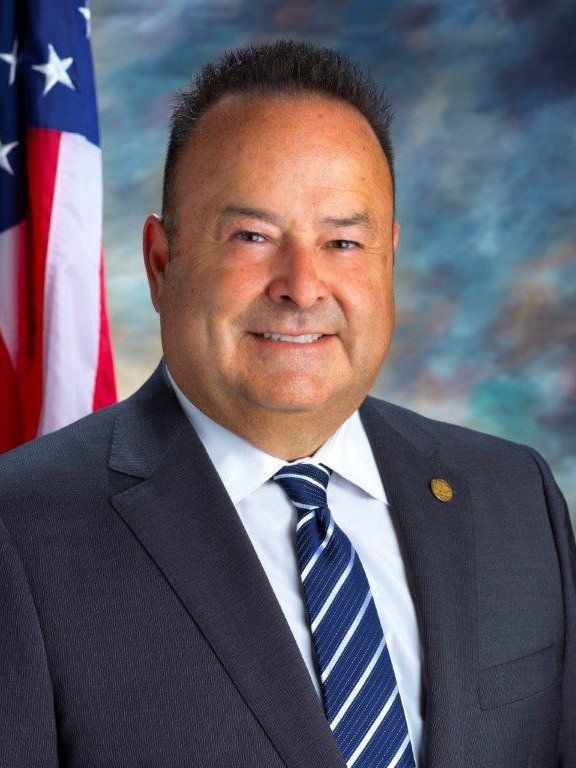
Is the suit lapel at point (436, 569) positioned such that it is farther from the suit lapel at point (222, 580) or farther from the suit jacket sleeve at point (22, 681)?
the suit jacket sleeve at point (22, 681)

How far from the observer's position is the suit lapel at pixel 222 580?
2104 mm

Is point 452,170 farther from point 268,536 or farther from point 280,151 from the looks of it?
point 268,536

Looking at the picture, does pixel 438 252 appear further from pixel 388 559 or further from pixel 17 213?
pixel 388 559

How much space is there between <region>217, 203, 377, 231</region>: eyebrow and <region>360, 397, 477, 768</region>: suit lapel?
562 millimetres

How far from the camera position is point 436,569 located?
95.0 inches

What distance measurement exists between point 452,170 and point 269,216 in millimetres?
2639

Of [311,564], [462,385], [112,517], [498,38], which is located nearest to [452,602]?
[311,564]

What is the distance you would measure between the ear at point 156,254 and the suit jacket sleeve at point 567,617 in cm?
103

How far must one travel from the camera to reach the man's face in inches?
89.0

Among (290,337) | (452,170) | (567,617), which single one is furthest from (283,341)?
(452,170)

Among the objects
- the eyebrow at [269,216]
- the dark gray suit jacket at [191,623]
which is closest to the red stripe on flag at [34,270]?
the dark gray suit jacket at [191,623]

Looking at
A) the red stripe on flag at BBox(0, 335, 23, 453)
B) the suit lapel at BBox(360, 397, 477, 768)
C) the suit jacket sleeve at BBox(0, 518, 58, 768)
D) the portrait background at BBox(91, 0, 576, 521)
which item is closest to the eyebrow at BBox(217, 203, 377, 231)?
the suit lapel at BBox(360, 397, 477, 768)

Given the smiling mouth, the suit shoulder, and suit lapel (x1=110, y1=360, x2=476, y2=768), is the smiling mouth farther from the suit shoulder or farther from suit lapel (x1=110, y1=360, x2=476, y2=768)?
the suit shoulder

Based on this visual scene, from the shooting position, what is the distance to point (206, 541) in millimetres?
2219
